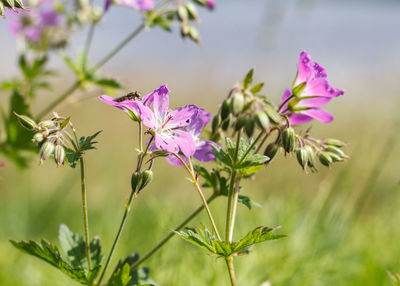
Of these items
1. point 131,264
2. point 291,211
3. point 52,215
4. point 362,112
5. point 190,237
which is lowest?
point 52,215

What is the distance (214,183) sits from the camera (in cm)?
93

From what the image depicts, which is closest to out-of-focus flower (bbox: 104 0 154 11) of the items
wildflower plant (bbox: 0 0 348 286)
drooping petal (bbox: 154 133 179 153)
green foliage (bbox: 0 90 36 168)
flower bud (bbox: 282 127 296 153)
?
green foliage (bbox: 0 90 36 168)

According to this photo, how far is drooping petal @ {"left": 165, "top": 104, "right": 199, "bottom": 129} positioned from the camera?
0.85 m

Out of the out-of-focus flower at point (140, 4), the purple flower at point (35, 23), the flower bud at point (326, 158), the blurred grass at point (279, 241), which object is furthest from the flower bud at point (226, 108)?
the purple flower at point (35, 23)

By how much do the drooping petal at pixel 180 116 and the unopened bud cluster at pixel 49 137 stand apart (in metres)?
0.19

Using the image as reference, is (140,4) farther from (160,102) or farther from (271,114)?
(271,114)

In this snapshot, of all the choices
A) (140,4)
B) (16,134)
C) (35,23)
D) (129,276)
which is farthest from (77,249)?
(35,23)

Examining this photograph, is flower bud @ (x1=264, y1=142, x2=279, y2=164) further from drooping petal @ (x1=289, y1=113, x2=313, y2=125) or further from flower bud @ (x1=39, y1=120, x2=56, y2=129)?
flower bud @ (x1=39, y1=120, x2=56, y2=129)

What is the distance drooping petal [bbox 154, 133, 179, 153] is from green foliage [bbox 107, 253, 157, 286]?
214 millimetres

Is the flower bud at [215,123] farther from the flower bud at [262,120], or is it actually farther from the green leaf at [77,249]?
the green leaf at [77,249]

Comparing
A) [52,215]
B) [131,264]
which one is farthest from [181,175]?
[131,264]

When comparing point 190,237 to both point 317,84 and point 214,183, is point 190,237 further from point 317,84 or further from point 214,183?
point 317,84

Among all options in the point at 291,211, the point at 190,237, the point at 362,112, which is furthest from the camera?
the point at 362,112

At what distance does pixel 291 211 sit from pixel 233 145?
121cm
